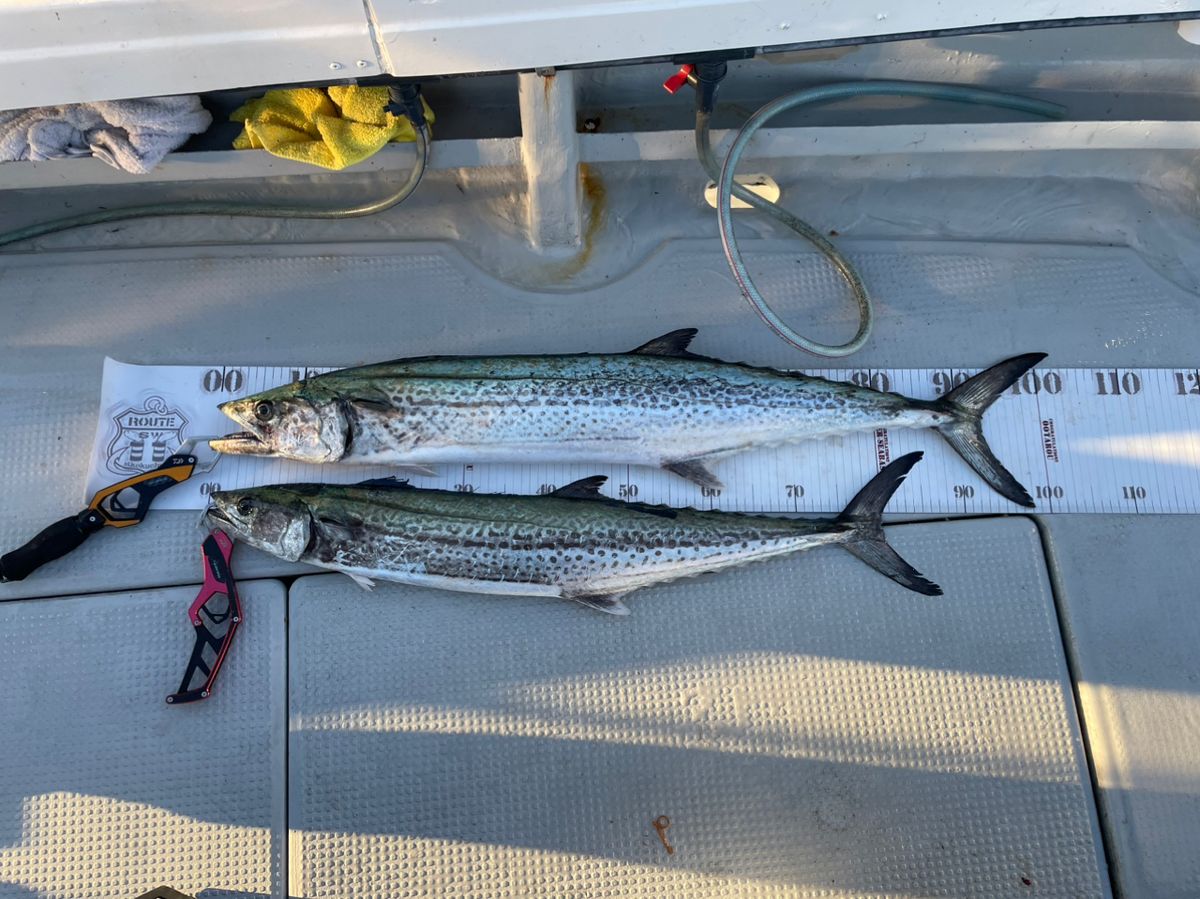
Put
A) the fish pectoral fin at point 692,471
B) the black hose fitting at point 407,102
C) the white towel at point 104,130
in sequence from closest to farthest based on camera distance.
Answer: the black hose fitting at point 407,102 → the white towel at point 104,130 → the fish pectoral fin at point 692,471

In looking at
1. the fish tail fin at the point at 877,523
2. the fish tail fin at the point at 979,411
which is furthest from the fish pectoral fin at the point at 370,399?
the fish tail fin at the point at 979,411

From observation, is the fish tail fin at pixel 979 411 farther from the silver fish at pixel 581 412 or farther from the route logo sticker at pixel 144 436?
the route logo sticker at pixel 144 436

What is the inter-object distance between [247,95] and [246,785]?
2649 millimetres

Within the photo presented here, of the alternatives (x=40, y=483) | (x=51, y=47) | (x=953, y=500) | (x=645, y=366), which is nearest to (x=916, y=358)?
(x=953, y=500)

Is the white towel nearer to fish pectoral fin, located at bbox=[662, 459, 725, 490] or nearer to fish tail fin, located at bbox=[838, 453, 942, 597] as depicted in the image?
fish pectoral fin, located at bbox=[662, 459, 725, 490]

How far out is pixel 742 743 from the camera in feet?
9.04

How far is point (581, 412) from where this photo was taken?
9.27 ft

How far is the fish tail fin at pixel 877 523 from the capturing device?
282 cm

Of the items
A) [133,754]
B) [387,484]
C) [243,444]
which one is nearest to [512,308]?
[387,484]

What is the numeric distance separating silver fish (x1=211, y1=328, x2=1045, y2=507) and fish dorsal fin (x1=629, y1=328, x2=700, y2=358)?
4 cm

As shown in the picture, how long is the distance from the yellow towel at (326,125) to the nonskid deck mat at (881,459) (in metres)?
0.91

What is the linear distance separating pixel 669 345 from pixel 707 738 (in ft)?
5.04

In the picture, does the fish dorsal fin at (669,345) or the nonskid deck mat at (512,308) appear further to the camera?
the nonskid deck mat at (512,308)

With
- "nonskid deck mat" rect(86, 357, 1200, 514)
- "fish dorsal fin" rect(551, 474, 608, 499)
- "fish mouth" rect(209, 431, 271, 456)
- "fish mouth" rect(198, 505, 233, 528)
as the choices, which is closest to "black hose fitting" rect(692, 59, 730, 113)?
"nonskid deck mat" rect(86, 357, 1200, 514)
